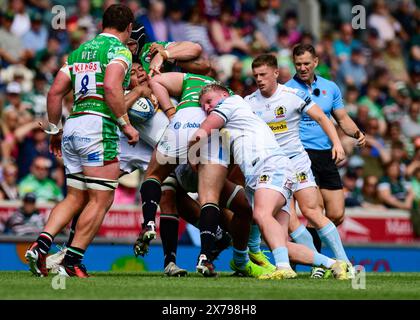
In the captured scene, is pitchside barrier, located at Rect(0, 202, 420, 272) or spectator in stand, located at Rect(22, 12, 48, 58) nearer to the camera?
pitchside barrier, located at Rect(0, 202, 420, 272)

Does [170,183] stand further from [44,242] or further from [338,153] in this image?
[338,153]

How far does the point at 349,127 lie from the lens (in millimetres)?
12820

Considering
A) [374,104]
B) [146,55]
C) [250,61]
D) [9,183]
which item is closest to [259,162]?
[146,55]

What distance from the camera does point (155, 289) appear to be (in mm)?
9570

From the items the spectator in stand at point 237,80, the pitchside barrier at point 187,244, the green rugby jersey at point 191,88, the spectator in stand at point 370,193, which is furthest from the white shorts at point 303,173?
the spectator in stand at point 370,193

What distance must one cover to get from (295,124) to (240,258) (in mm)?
1534

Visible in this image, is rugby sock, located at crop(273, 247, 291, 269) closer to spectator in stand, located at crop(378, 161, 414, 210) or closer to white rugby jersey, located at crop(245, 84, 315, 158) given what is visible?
white rugby jersey, located at crop(245, 84, 315, 158)

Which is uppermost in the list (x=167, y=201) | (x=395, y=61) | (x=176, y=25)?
(x=176, y=25)

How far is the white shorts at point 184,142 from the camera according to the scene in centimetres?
1144

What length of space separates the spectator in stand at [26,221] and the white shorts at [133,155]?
3525 mm

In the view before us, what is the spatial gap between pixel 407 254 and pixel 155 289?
8103 millimetres

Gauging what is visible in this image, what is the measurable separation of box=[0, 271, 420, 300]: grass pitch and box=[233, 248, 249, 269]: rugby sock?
592 millimetres

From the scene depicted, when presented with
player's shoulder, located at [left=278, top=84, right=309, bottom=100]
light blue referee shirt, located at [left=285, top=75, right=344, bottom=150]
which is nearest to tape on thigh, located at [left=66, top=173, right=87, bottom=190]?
player's shoulder, located at [left=278, top=84, right=309, bottom=100]

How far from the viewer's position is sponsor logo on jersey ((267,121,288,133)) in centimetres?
1205
